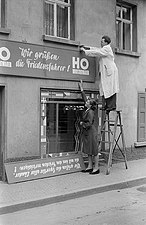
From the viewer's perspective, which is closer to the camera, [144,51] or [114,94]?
[114,94]

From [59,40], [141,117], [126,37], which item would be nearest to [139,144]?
[141,117]

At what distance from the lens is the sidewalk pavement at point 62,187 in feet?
22.3

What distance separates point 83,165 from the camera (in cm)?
979

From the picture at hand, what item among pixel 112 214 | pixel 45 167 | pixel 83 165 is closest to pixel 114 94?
pixel 83 165

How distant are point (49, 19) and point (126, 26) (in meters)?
3.48

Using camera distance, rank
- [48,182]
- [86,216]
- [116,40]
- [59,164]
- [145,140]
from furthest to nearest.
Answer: [145,140]
[116,40]
[59,164]
[48,182]
[86,216]

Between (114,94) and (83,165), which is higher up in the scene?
(114,94)

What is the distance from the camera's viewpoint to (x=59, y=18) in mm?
9914

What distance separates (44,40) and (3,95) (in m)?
1.85

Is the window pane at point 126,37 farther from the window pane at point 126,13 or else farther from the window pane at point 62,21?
the window pane at point 62,21

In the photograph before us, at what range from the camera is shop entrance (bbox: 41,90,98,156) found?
30.6ft

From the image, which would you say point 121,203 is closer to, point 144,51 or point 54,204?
point 54,204

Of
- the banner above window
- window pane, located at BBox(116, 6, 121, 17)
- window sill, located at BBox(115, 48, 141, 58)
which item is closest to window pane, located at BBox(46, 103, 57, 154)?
the banner above window

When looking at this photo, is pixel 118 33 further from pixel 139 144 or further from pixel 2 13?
pixel 2 13
